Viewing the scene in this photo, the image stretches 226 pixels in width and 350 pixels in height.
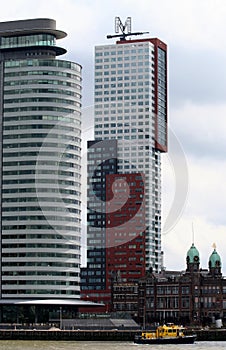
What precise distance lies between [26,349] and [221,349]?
3836 cm

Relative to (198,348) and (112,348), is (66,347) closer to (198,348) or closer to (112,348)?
(112,348)

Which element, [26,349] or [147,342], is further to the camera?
[147,342]

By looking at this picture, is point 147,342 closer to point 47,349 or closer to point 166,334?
point 166,334

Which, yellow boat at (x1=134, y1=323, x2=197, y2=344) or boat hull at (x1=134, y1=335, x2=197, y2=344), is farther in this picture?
yellow boat at (x1=134, y1=323, x2=197, y2=344)

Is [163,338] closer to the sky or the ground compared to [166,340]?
closer to the sky

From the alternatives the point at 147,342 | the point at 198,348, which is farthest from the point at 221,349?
the point at 147,342

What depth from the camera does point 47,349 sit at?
177250 mm

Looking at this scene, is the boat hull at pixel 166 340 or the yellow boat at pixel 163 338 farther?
the yellow boat at pixel 163 338

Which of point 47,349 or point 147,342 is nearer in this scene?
point 47,349

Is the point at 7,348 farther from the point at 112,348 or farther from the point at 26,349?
the point at 112,348

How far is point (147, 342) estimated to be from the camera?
194500 millimetres

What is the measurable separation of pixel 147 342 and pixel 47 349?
26.5 m

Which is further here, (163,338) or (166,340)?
(166,340)

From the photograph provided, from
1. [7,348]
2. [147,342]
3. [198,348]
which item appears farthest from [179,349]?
[7,348]
